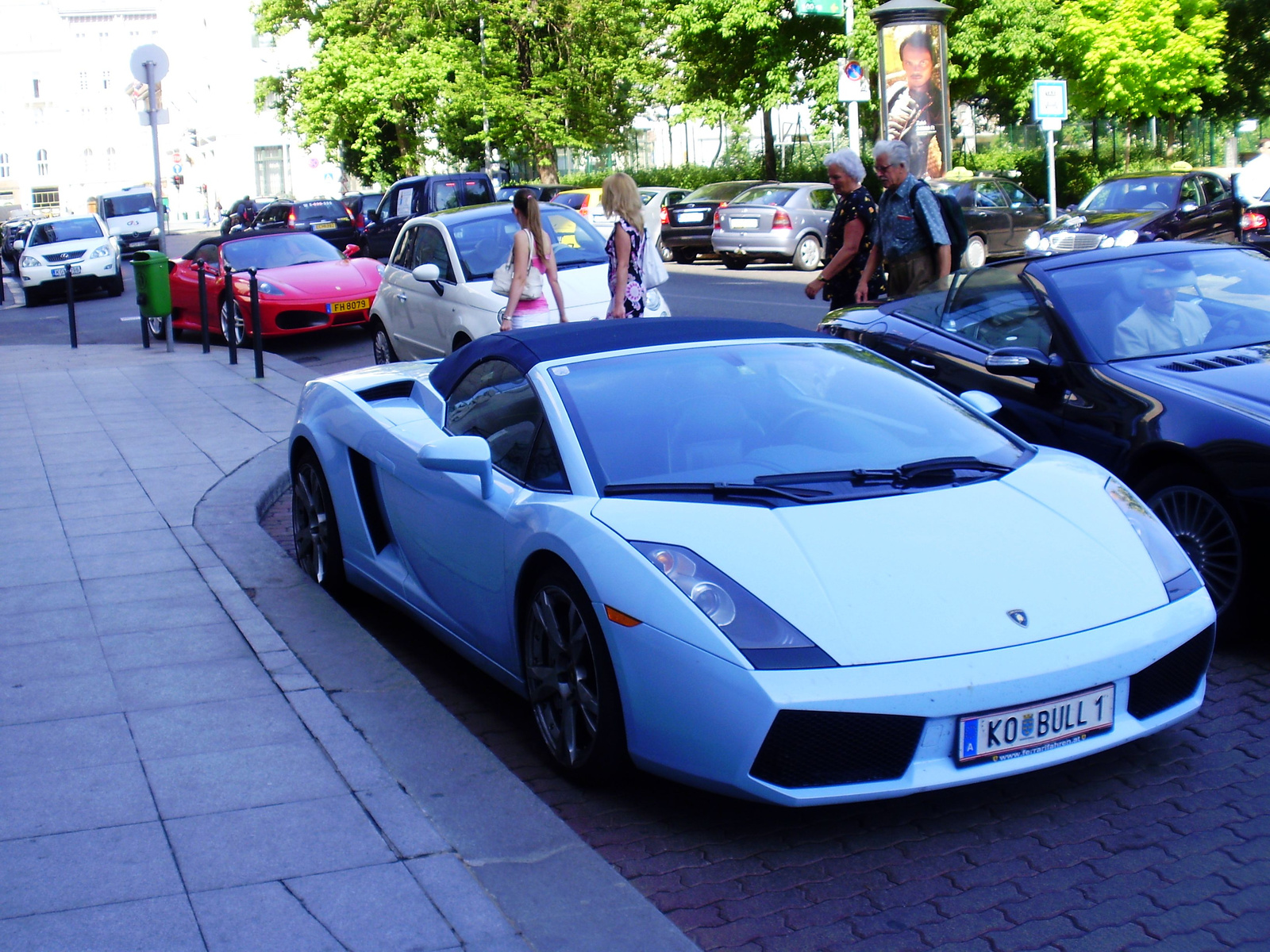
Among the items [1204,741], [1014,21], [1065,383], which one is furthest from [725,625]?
[1014,21]

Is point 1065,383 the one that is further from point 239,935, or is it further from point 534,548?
point 239,935

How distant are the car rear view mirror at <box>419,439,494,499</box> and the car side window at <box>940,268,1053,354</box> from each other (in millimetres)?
2834

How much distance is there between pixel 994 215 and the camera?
23797 millimetres

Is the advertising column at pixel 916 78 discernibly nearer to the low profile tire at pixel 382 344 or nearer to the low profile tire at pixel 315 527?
the low profile tire at pixel 382 344

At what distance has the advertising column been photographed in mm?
27000

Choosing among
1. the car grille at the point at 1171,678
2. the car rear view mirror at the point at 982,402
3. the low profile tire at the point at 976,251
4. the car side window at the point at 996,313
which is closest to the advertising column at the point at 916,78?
the low profile tire at the point at 976,251

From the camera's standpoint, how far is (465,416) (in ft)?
16.5

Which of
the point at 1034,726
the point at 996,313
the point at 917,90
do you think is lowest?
the point at 1034,726

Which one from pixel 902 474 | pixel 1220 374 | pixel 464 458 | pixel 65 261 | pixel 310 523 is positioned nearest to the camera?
pixel 902 474

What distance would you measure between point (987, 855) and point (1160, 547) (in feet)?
3.64

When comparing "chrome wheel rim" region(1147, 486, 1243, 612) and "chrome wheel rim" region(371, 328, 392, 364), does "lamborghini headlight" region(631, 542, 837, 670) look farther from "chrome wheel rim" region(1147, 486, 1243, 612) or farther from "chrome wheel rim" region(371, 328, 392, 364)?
"chrome wheel rim" region(371, 328, 392, 364)

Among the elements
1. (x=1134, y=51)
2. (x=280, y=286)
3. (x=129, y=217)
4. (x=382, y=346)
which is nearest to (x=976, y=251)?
(x=280, y=286)

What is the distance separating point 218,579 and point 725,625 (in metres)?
3.30

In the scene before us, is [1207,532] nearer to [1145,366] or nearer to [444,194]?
[1145,366]
